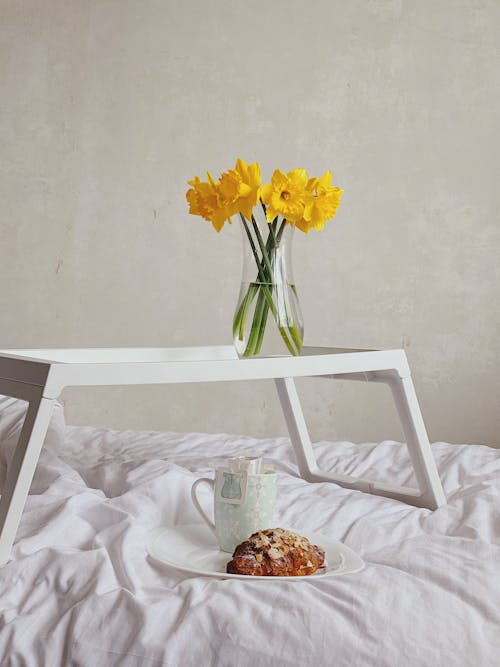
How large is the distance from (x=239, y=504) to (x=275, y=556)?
13cm

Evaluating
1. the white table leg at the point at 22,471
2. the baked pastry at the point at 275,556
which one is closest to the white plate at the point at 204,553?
the baked pastry at the point at 275,556

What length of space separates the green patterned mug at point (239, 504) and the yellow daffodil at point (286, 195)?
0.43 m

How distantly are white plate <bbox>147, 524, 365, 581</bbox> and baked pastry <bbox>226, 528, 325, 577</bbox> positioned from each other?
0.02 m

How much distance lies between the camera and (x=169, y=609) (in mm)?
841

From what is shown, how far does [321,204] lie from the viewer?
52.7 inches

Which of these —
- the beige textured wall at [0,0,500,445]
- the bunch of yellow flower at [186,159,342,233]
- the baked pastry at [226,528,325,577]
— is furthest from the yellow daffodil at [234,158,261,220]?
the beige textured wall at [0,0,500,445]

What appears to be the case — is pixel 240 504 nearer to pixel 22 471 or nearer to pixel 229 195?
pixel 22 471

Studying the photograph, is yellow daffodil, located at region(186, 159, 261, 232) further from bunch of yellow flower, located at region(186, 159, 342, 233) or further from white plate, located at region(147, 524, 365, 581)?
white plate, located at region(147, 524, 365, 581)

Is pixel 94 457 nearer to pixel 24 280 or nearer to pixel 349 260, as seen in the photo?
pixel 24 280

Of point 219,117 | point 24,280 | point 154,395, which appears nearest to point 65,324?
point 24,280

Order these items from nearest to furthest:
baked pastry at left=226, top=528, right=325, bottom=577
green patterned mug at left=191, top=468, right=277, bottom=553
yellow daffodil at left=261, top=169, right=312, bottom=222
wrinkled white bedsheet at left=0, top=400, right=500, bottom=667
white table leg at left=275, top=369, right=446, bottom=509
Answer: wrinkled white bedsheet at left=0, top=400, right=500, bottom=667 < baked pastry at left=226, top=528, right=325, bottom=577 < green patterned mug at left=191, top=468, right=277, bottom=553 < yellow daffodil at left=261, top=169, right=312, bottom=222 < white table leg at left=275, top=369, right=446, bottom=509

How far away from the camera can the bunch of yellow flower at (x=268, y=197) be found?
1296mm

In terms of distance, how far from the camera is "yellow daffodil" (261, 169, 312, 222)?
1.29 m

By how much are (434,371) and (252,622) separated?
246 cm
